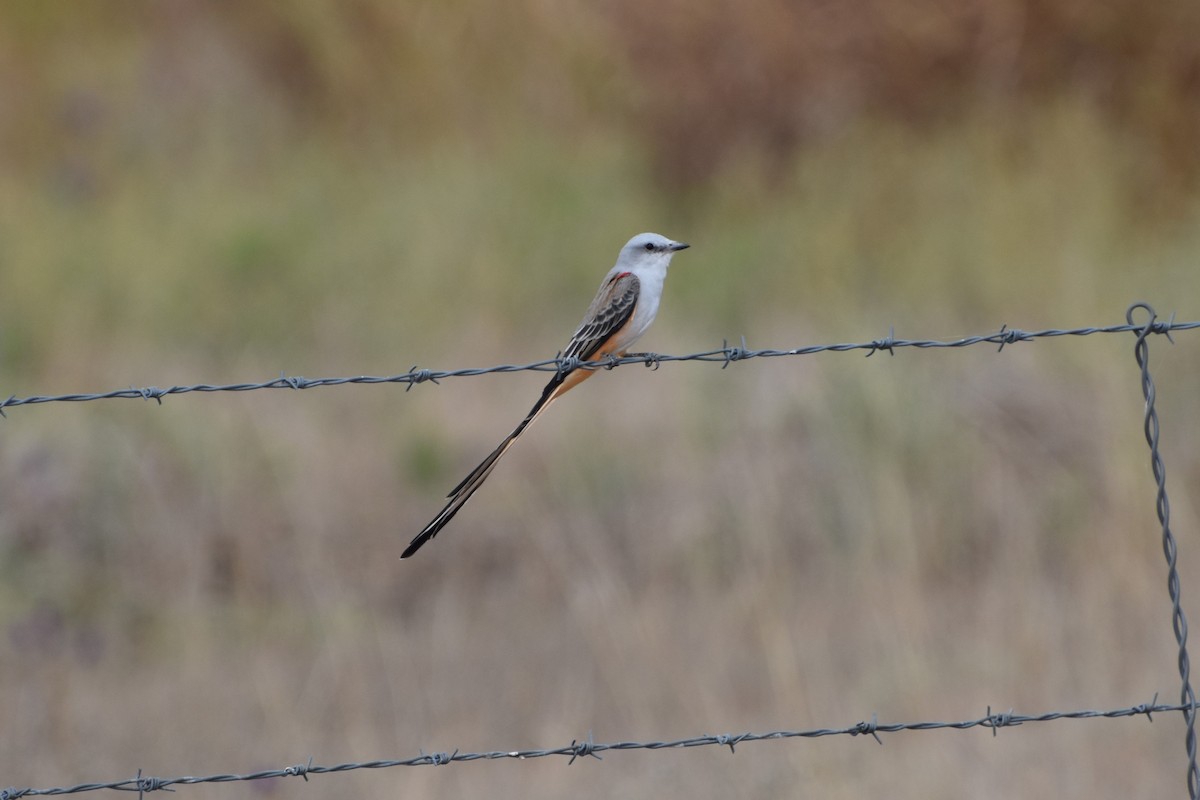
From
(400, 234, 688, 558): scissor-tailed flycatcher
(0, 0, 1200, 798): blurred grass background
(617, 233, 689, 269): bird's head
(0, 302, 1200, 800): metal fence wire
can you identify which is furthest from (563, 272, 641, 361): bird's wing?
(0, 0, 1200, 798): blurred grass background

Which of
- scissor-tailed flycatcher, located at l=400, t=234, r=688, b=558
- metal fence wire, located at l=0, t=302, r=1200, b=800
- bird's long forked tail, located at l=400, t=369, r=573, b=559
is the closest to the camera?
metal fence wire, located at l=0, t=302, r=1200, b=800

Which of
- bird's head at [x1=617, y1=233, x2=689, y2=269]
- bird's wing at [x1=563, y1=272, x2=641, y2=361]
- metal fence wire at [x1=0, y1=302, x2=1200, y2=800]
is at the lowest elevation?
metal fence wire at [x1=0, y1=302, x2=1200, y2=800]

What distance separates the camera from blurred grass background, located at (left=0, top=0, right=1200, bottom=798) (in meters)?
6.16

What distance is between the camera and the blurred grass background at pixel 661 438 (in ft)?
20.2

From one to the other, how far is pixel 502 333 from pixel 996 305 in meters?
3.24

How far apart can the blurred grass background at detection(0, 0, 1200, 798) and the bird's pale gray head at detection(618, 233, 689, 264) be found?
215 cm

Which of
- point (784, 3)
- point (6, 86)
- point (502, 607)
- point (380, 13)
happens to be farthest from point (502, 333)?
point (6, 86)

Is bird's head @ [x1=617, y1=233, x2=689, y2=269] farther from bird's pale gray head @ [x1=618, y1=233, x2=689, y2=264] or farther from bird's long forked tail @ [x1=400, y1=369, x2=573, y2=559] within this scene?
bird's long forked tail @ [x1=400, y1=369, x2=573, y2=559]

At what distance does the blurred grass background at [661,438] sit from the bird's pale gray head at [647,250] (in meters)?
2.15

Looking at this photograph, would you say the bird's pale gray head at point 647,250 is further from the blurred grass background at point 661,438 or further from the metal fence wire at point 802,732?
the blurred grass background at point 661,438

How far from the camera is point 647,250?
440 cm

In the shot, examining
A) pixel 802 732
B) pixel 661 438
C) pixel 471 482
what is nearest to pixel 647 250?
pixel 471 482

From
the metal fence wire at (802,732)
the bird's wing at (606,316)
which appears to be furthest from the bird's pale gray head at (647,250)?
the metal fence wire at (802,732)

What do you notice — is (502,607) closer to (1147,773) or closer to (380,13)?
(1147,773)
